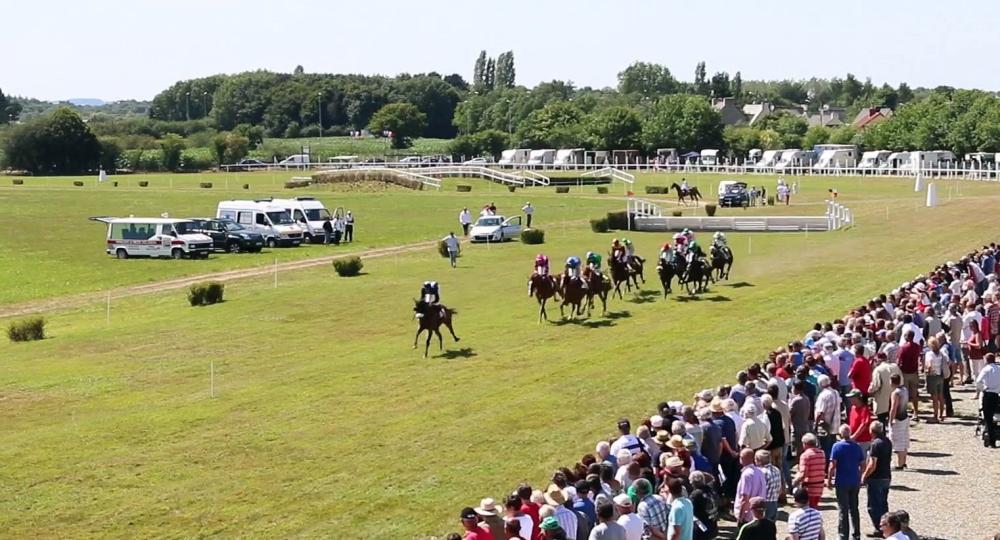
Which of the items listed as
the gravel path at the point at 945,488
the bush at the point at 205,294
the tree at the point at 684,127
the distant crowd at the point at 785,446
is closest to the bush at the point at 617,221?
the bush at the point at 205,294

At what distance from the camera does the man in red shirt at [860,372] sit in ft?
63.7

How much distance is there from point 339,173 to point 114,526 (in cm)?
8594

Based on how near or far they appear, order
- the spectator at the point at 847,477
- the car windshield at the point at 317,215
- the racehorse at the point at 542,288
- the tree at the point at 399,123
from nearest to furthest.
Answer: the spectator at the point at 847,477
the racehorse at the point at 542,288
the car windshield at the point at 317,215
the tree at the point at 399,123

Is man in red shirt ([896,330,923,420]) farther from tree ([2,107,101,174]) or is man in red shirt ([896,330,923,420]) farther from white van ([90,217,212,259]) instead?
tree ([2,107,101,174])

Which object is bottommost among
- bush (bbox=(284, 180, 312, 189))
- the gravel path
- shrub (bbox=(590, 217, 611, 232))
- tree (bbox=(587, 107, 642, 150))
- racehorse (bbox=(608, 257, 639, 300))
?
bush (bbox=(284, 180, 312, 189))

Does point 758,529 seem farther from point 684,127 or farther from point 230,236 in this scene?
point 684,127

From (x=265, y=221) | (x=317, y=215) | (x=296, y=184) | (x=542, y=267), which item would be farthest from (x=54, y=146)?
(x=542, y=267)

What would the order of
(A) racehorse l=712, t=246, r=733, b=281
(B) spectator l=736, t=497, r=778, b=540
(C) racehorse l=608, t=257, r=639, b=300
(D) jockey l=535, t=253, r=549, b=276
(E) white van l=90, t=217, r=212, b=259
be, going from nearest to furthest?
(B) spectator l=736, t=497, r=778, b=540 < (D) jockey l=535, t=253, r=549, b=276 < (C) racehorse l=608, t=257, r=639, b=300 < (A) racehorse l=712, t=246, r=733, b=281 < (E) white van l=90, t=217, r=212, b=259

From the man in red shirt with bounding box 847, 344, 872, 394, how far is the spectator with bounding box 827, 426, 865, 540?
170 inches

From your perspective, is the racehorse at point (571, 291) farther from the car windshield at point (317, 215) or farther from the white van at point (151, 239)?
the car windshield at point (317, 215)

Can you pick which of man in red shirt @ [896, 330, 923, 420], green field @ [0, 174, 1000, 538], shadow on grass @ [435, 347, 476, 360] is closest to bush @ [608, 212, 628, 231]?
green field @ [0, 174, 1000, 538]

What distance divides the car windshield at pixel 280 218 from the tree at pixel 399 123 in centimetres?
12729

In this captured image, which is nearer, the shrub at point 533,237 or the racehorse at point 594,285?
the racehorse at point 594,285

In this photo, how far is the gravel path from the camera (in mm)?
15758
